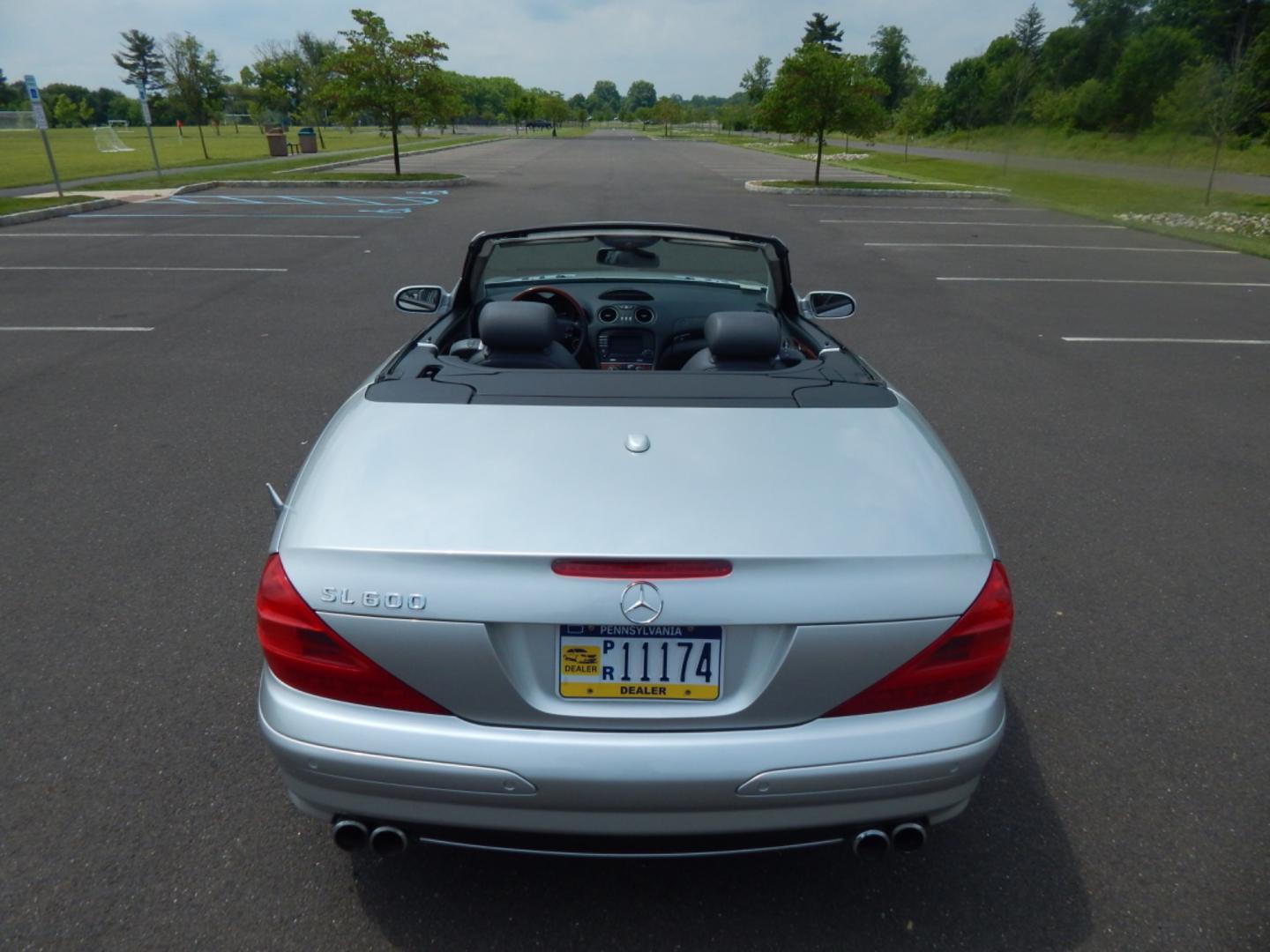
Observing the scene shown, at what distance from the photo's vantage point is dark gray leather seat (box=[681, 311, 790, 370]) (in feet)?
9.07

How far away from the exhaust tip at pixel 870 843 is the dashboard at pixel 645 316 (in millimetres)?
2322

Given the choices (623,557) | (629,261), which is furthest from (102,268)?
(623,557)

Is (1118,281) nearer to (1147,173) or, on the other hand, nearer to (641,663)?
(641,663)

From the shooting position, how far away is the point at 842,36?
104 metres

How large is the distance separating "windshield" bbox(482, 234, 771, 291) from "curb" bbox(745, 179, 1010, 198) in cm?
1984

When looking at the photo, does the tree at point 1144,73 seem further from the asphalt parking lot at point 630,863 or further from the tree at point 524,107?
the tree at point 524,107

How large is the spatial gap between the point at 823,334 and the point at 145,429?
4426mm

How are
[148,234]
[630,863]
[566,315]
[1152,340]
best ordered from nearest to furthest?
[630,863], [566,315], [1152,340], [148,234]

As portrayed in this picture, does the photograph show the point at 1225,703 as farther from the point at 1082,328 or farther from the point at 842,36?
the point at 842,36

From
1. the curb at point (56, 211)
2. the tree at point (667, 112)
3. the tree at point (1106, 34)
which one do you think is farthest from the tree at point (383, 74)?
the tree at point (667, 112)

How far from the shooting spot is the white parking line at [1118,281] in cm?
1127

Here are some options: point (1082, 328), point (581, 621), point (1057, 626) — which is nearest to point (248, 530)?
point (581, 621)

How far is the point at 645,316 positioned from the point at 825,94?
2183 centimetres

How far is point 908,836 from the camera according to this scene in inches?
74.6
